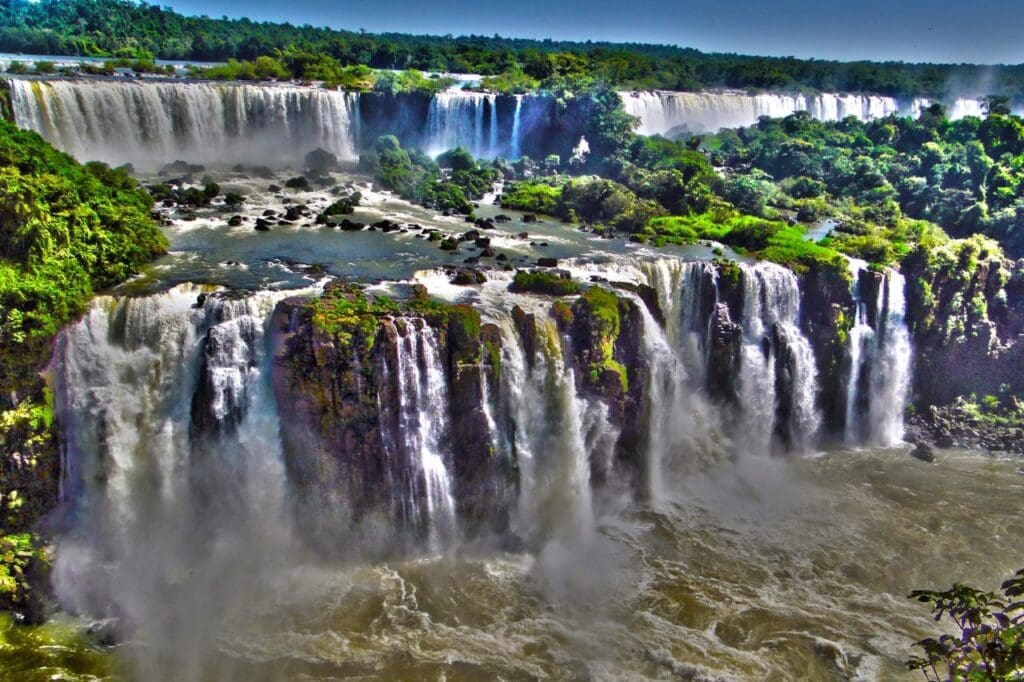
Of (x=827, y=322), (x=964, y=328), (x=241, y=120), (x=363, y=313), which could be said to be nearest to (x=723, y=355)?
(x=827, y=322)

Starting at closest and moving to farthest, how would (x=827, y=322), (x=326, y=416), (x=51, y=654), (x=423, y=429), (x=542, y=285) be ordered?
(x=51, y=654), (x=326, y=416), (x=423, y=429), (x=542, y=285), (x=827, y=322)

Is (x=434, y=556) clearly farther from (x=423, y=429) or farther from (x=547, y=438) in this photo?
(x=547, y=438)

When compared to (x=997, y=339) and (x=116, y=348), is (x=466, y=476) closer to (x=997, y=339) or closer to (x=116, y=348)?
(x=116, y=348)

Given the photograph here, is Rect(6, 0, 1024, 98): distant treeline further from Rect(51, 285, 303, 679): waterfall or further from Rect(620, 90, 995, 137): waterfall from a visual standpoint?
Rect(51, 285, 303, 679): waterfall

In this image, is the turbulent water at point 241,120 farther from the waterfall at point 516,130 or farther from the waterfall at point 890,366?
the waterfall at point 890,366

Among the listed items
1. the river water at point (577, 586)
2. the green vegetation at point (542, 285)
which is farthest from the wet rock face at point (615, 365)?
the river water at point (577, 586)

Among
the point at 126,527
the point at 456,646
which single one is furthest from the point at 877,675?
the point at 126,527
